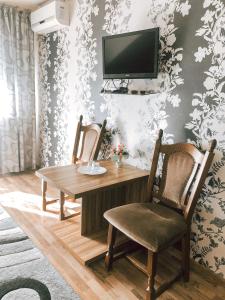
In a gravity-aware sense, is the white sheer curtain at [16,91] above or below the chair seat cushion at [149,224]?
above

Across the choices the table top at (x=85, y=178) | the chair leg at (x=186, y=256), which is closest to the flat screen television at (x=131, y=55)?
the table top at (x=85, y=178)

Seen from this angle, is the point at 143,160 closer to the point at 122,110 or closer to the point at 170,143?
the point at 170,143

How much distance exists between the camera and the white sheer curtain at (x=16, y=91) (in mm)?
3625

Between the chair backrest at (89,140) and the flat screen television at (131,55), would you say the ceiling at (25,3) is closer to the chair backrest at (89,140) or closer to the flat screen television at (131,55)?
the flat screen television at (131,55)

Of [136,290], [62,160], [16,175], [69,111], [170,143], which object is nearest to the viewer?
[136,290]

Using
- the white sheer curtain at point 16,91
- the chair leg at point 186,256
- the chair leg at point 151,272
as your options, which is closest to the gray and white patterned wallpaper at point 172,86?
the chair leg at point 186,256

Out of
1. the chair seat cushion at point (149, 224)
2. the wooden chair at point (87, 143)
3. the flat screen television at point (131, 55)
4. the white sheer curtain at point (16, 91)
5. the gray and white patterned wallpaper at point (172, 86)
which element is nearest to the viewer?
the chair seat cushion at point (149, 224)

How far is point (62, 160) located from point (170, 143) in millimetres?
1964

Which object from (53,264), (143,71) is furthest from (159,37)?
(53,264)

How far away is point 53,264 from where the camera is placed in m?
2.07

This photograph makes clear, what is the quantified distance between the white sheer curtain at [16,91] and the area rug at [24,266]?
1549 millimetres

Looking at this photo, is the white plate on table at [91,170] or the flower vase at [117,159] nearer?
the white plate on table at [91,170]

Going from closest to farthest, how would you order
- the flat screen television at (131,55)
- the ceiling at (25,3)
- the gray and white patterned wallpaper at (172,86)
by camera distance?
the gray and white patterned wallpaper at (172,86) < the flat screen television at (131,55) < the ceiling at (25,3)

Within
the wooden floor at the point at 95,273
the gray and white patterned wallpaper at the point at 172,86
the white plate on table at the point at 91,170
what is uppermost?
the gray and white patterned wallpaper at the point at 172,86
